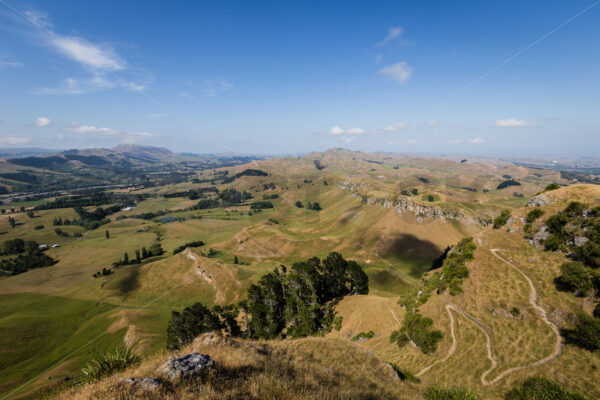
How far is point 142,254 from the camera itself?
521 ft

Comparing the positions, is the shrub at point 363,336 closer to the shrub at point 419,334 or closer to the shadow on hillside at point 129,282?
the shrub at point 419,334

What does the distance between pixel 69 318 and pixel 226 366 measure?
379 ft

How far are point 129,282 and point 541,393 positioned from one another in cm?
13694

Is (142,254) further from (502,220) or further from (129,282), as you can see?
(502,220)

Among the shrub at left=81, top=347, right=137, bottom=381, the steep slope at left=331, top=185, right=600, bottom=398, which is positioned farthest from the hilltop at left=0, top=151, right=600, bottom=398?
the shrub at left=81, top=347, right=137, bottom=381

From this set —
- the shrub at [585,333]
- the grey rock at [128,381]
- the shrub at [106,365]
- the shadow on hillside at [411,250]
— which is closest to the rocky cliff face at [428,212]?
the shadow on hillside at [411,250]

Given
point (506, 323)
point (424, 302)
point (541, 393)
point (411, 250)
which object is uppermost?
point (541, 393)

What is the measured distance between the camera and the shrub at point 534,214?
4756 centimetres

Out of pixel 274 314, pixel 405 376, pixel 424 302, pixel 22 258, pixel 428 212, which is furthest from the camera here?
pixel 22 258

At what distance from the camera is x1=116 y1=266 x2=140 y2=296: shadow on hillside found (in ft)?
347

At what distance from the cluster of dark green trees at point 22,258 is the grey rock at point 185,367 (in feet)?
689

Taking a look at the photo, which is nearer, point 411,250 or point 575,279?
point 575,279

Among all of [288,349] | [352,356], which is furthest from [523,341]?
[288,349]

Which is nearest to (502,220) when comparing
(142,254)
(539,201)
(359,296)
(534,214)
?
(534,214)
